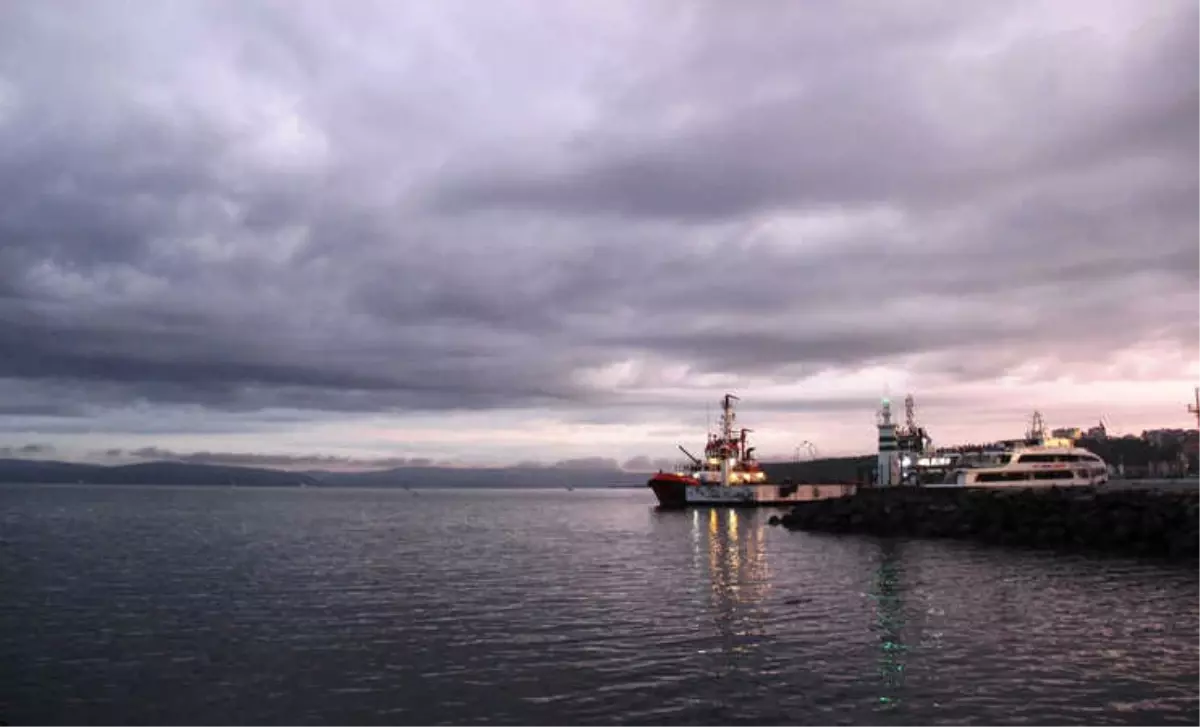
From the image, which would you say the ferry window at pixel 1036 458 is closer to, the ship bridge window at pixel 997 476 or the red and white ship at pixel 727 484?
the ship bridge window at pixel 997 476

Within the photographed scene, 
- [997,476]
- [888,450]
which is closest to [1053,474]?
[997,476]

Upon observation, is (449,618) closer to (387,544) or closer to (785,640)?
(785,640)

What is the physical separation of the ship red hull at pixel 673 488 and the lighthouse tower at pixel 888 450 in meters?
36.4

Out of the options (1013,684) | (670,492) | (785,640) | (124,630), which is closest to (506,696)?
(785,640)

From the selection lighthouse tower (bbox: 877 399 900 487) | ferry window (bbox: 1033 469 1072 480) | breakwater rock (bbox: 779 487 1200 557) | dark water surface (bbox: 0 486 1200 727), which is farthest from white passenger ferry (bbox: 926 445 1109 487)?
dark water surface (bbox: 0 486 1200 727)

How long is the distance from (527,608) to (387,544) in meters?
41.8

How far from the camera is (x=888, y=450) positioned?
124 metres

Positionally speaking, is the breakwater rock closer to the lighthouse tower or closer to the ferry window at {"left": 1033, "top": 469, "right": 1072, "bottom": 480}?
the ferry window at {"left": 1033, "top": 469, "right": 1072, "bottom": 480}

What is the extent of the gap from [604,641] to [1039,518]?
51.2 metres

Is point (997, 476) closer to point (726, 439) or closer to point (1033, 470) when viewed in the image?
point (1033, 470)

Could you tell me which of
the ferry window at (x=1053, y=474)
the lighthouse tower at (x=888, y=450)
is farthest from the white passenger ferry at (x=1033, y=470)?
the lighthouse tower at (x=888, y=450)

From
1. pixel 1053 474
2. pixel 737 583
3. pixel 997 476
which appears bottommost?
pixel 737 583

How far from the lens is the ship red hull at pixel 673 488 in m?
151

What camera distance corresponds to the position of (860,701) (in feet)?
72.4
